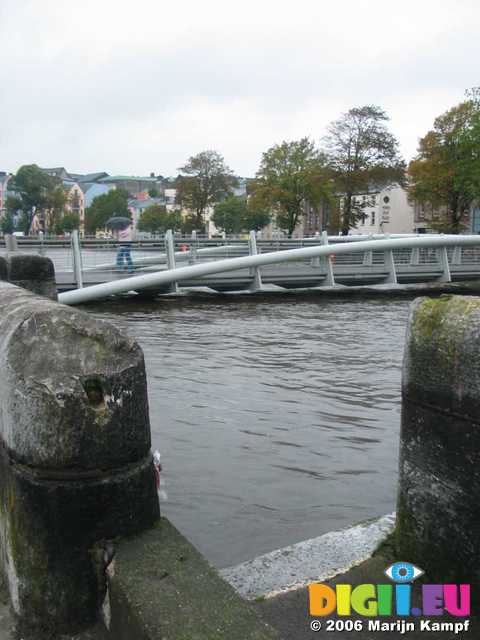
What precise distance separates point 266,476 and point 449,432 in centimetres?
280

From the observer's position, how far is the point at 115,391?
1889mm

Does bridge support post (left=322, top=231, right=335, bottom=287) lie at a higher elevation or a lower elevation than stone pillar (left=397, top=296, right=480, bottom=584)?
lower

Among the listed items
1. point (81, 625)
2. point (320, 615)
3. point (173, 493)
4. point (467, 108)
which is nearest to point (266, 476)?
point (173, 493)

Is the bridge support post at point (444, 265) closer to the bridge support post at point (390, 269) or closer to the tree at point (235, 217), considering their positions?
the bridge support post at point (390, 269)

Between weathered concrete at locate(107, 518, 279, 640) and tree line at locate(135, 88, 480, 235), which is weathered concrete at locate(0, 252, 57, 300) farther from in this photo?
tree line at locate(135, 88, 480, 235)

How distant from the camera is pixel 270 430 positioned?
5914mm

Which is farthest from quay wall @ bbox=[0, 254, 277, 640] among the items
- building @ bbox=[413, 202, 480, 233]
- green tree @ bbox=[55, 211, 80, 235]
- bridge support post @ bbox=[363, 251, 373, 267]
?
green tree @ bbox=[55, 211, 80, 235]

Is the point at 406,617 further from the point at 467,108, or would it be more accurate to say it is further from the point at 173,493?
the point at 467,108

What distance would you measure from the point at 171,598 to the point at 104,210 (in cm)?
9494

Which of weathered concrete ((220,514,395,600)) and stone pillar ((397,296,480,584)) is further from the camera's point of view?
weathered concrete ((220,514,395,600))

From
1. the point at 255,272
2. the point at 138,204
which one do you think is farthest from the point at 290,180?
the point at 138,204

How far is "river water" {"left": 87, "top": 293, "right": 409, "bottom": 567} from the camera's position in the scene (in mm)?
4074

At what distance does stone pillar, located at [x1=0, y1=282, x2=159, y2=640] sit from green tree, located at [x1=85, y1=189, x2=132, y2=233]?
3636 inches

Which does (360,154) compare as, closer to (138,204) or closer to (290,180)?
(290,180)
